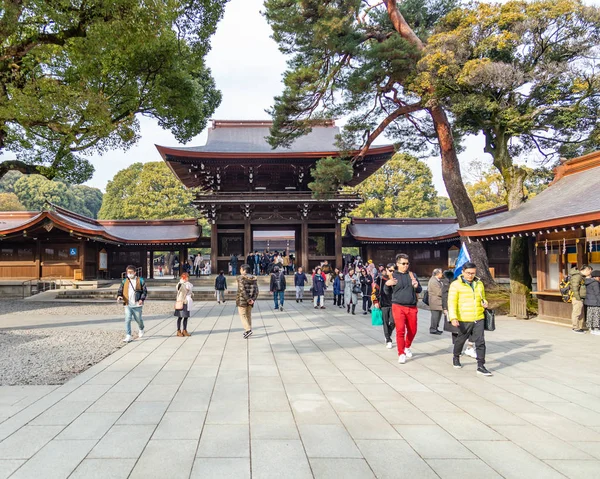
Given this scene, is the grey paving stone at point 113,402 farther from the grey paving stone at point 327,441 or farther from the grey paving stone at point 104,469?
the grey paving stone at point 327,441

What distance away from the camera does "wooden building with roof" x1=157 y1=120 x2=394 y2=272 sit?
22.3m

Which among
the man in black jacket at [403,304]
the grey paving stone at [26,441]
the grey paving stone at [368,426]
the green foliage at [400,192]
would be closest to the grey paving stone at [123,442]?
the grey paving stone at [26,441]

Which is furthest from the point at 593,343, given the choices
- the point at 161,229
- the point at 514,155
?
the point at 161,229

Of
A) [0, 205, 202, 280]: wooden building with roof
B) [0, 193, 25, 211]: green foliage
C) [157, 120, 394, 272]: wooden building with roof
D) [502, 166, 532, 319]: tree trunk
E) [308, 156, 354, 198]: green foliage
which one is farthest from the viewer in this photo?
[0, 193, 25, 211]: green foliage

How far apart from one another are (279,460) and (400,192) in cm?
3406

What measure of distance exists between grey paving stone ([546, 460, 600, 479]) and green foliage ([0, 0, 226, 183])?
9.80 metres

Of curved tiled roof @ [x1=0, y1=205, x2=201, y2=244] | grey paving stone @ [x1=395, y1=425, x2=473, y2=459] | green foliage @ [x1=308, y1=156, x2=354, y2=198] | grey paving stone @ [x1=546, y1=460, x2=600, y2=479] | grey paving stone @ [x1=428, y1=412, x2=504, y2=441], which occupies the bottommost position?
grey paving stone @ [x1=428, y1=412, x2=504, y2=441]

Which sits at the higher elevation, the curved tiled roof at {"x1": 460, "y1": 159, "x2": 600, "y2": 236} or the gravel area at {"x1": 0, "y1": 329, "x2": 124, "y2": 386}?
the curved tiled roof at {"x1": 460, "y1": 159, "x2": 600, "y2": 236}

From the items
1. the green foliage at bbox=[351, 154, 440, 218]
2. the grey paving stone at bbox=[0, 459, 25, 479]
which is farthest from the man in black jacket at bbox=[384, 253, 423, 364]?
the green foliage at bbox=[351, 154, 440, 218]

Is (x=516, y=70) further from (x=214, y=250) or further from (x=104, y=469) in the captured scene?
(x=214, y=250)

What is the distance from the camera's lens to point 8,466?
120 inches

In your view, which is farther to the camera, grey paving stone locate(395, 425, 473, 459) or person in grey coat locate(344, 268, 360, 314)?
person in grey coat locate(344, 268, 360, 314)

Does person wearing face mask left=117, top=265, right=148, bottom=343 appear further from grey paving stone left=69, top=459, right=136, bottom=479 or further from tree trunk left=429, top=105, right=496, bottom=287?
tree trunk left=429, top=105, right=496, bottom=287

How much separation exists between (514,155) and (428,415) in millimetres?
14197
